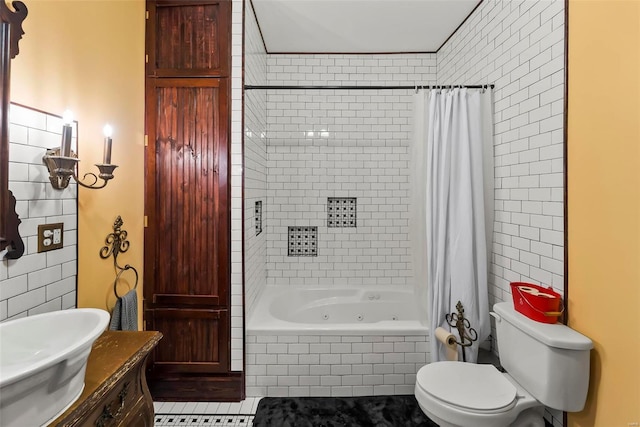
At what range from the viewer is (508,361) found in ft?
5.53

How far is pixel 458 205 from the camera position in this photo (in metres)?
2.11

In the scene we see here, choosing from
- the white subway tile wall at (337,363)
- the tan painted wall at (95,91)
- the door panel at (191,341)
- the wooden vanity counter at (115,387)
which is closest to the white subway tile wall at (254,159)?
the door panel at (191,341)

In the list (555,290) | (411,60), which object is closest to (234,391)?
(555,290)

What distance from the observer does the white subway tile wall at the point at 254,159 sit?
7.54ft

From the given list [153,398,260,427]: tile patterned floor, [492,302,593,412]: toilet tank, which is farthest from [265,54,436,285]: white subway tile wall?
[492,302,593,412]: toilet tank

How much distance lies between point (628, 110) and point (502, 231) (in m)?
0.99

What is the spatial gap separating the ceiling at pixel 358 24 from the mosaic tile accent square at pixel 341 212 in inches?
60.3

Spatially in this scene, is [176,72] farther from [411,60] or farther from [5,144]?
[411,60]

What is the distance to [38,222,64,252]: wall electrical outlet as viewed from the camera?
1.40 meters

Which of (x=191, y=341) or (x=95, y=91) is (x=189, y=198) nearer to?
(x=95, y=91)

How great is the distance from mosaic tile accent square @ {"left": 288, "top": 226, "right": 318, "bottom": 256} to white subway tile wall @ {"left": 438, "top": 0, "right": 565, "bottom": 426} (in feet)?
5.39

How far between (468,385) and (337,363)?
2.95 ft

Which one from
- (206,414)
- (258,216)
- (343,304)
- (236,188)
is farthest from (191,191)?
(343,304)

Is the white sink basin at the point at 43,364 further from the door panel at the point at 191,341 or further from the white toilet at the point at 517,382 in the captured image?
the white toilet at the point at 517,382
